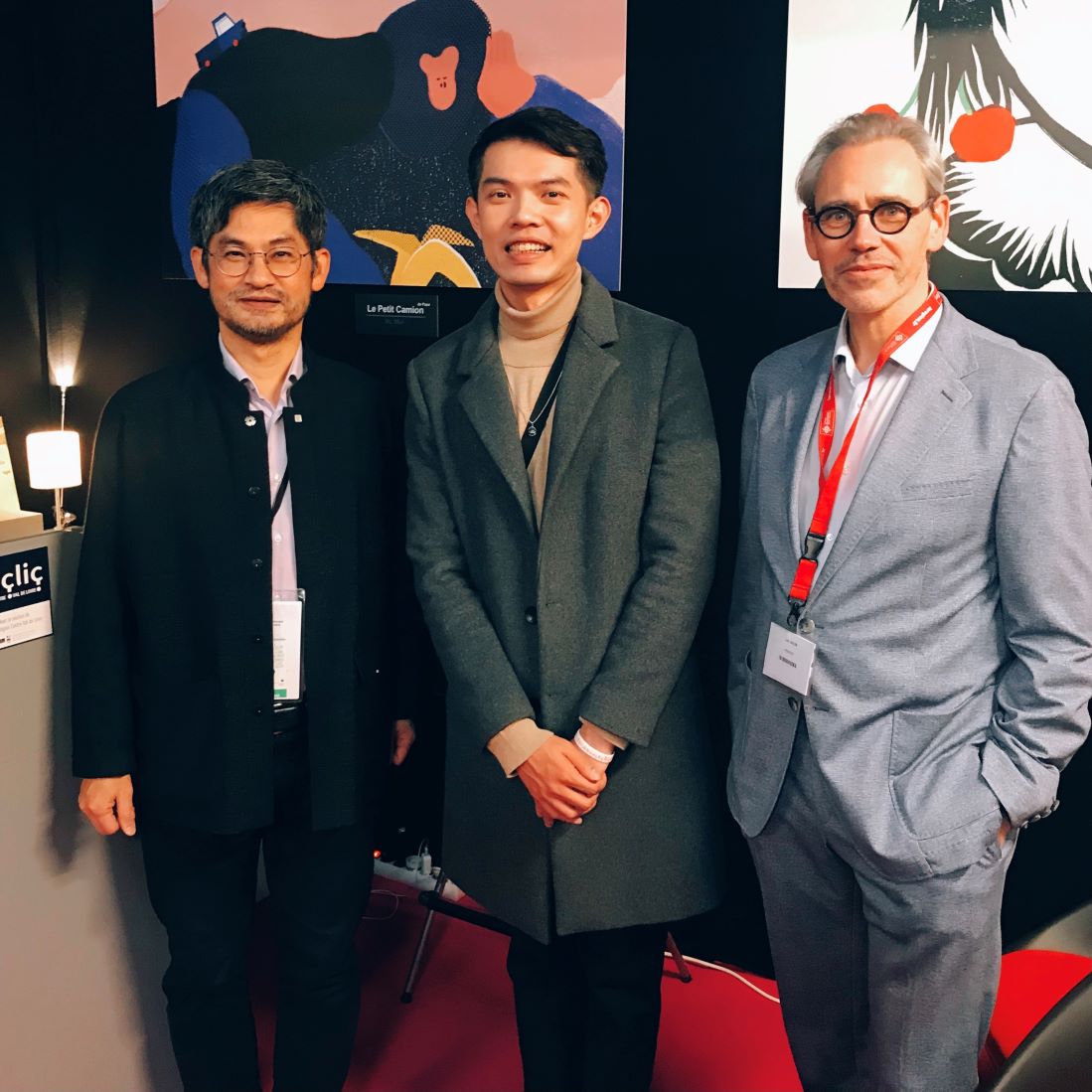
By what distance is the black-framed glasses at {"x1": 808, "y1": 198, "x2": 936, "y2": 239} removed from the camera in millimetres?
1526

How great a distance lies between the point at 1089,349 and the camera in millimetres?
2207

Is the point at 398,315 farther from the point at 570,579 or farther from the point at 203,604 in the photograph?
the point at 570,579

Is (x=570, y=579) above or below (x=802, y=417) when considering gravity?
below

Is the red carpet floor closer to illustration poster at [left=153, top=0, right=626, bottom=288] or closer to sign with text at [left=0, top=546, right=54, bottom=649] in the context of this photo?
sign with text at [left=0, top=546, right=54, bottom=649]

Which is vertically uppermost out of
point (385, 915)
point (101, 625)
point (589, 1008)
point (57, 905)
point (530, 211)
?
point (530, 211)

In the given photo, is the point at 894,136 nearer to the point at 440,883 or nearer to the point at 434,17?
the point at 434,17

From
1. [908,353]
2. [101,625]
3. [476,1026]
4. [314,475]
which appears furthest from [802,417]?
[476,1026]

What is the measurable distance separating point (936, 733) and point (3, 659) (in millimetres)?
1627

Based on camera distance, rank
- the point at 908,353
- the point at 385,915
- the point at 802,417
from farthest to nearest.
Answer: the point at 385,915 < the point at 802,417 < the point at 908,353

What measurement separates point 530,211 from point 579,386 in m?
0.30

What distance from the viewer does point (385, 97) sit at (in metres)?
2.72

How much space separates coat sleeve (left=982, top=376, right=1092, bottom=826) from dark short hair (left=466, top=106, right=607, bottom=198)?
0.83 metres

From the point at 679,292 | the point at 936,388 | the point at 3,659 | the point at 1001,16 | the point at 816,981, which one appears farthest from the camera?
the point at 679,292

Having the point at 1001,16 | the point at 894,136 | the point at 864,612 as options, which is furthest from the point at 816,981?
the point at 1001,16
